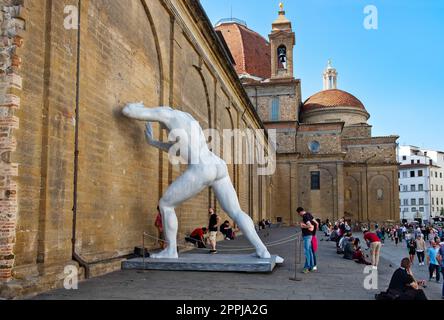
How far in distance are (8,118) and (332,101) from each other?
5278 cm

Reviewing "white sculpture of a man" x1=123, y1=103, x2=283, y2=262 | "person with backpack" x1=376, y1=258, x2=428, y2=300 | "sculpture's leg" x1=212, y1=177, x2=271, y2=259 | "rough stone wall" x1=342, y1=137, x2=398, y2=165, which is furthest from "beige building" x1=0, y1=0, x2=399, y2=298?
"rough stone wall" x1=342, y1=137, x2=398, y2=165

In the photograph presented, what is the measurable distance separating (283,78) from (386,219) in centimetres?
2006

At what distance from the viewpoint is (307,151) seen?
49.4 m

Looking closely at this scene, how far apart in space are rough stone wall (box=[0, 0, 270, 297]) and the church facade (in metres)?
34.1

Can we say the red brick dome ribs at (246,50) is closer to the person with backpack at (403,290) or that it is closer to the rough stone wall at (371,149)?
the rough stone wall at (371,149)

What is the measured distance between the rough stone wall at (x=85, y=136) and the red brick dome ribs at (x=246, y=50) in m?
36.3

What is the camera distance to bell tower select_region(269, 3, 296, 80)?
49281mm

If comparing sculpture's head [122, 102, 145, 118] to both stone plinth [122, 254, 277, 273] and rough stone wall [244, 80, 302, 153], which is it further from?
rough stone wall [244, 80, 302, 153]

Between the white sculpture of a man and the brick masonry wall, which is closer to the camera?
the brick masonry wall

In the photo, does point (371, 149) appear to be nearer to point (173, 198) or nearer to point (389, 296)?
point (173, 198)

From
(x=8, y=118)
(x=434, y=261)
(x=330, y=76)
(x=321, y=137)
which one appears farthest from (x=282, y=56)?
(x=8, y=118)

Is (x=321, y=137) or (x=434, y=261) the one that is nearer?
(x=434, y=261)

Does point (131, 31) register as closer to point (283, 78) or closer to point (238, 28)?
point (283, 78)

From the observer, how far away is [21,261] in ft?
22.5
